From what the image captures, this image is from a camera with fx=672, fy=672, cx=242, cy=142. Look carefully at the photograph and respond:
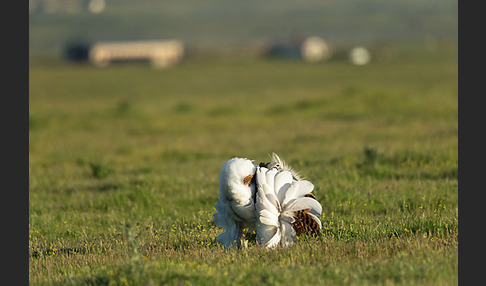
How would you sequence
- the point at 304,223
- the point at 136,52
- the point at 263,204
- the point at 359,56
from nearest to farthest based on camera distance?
1. the point at 263,204
2. the point at 304,223
3. the point at 359,56
4. the point at 136,52

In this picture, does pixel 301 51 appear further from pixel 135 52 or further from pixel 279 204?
pixel 279 204

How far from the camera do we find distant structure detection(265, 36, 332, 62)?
125m

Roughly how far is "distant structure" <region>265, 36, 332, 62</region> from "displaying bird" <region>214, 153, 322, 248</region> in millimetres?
116209

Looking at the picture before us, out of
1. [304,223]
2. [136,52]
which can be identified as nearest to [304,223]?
[304,223]

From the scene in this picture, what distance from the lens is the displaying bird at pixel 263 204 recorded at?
23.7ft

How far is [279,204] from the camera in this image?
7359mm

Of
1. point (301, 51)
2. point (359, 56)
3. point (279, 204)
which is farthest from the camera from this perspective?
point (301, 51)

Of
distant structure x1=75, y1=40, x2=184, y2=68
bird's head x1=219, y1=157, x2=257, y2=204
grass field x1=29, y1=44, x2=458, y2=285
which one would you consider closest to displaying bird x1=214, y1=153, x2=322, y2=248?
bird's head x1=219, y1=157, x2=257, y2=204

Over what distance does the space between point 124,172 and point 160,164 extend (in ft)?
4.95

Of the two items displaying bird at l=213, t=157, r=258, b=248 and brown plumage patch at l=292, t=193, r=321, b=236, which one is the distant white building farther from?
displaying bird at l=213, t=157, r=258, b=248

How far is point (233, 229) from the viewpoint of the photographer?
24.8 ft

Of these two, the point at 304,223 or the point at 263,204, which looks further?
the point at 304,223

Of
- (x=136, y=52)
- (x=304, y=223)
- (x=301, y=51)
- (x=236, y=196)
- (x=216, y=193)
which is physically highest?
(x=136, y=52)

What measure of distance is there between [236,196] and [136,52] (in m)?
135
